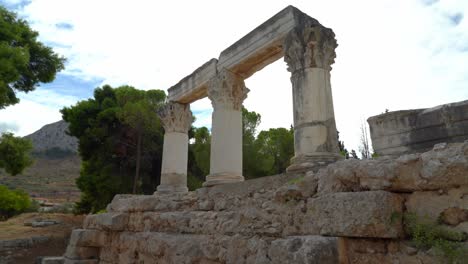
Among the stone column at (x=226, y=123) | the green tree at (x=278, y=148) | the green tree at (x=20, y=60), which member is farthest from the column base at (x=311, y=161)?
the green tree at (x=278, y=148)

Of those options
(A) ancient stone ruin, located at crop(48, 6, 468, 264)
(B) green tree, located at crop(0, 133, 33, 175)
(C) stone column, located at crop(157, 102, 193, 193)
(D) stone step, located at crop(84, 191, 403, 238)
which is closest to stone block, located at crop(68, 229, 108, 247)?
(A) ancient stone ruin, located at crop(48, 6, 468, 264)

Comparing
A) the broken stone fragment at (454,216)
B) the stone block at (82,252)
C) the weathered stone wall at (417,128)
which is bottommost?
the stone block at (82,252)

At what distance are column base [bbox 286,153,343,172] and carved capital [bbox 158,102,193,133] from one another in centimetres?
525

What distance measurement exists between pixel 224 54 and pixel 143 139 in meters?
12.9

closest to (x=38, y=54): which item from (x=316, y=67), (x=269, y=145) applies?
(x=269, y=145)

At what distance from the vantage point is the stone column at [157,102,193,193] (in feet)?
33.8

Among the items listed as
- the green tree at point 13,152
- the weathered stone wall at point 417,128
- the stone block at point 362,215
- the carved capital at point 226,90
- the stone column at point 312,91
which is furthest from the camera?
the green tree at point 13,152

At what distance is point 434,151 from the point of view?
274 centimetres

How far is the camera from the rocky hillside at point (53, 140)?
214 ft

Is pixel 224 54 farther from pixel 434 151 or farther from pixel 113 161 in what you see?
pixel 113 161

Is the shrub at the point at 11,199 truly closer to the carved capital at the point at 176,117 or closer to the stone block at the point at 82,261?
the carved capital at the point at 176,117

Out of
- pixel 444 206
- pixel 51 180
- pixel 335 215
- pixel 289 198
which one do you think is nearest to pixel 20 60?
pixel 289 198

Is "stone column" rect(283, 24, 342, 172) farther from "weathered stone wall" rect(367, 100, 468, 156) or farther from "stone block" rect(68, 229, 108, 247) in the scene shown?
"stone block" rect(68, 229, 108, 247)

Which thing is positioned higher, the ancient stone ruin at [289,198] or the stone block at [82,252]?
the ancient stone ruin at [289,198]
